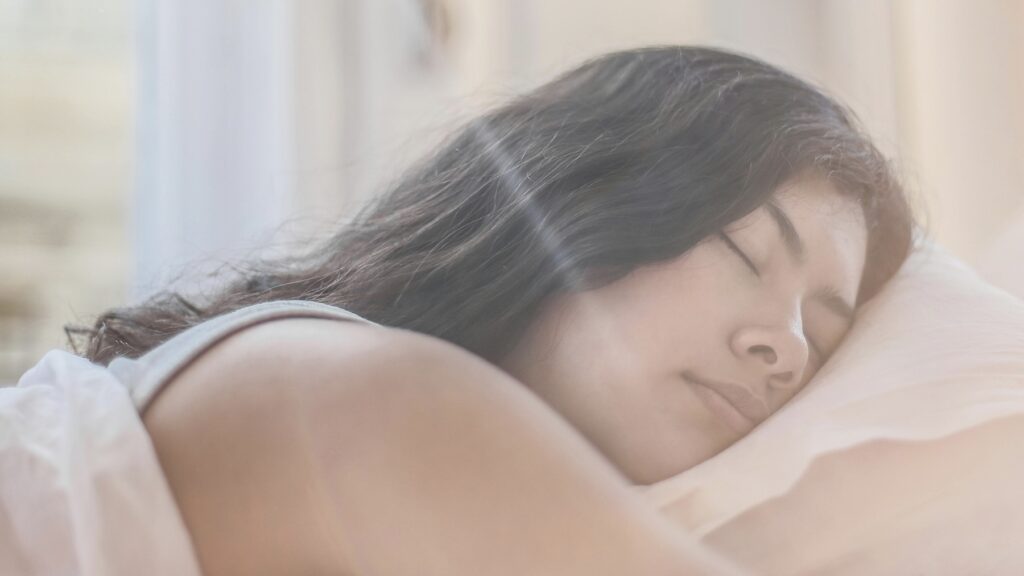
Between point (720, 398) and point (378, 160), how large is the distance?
44 cm

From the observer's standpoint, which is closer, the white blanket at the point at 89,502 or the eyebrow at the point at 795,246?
the white blanket at the point at 89,502

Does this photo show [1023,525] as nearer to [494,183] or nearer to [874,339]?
[874,339]

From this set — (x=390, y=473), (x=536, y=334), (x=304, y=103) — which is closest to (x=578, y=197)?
(x=536, y=334)

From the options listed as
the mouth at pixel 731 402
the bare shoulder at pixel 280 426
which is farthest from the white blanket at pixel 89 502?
the mouth at pixel 731 402

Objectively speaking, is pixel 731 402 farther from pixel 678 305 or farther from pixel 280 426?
pixel 280 426

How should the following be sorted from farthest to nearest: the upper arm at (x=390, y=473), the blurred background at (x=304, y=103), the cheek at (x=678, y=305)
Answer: the blurred background at (x=304, y=103), the cheek at (x=678, y=305), the upper arm at (x=390, y=473)

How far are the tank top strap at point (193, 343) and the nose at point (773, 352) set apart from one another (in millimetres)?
193

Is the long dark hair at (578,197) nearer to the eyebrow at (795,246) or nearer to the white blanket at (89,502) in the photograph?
the eyebrow at (795,246)

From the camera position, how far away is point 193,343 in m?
0.47

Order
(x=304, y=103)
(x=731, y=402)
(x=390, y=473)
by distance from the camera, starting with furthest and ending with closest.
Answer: (x=304, y=103)
(x=731, y=402)
(x=390, y=473)

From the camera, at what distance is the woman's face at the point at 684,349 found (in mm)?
477

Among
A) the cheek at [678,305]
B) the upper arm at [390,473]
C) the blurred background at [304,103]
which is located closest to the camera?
the upper arm at [390,473]

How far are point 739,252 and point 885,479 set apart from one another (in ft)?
0.48

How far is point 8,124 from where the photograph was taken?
77cm
